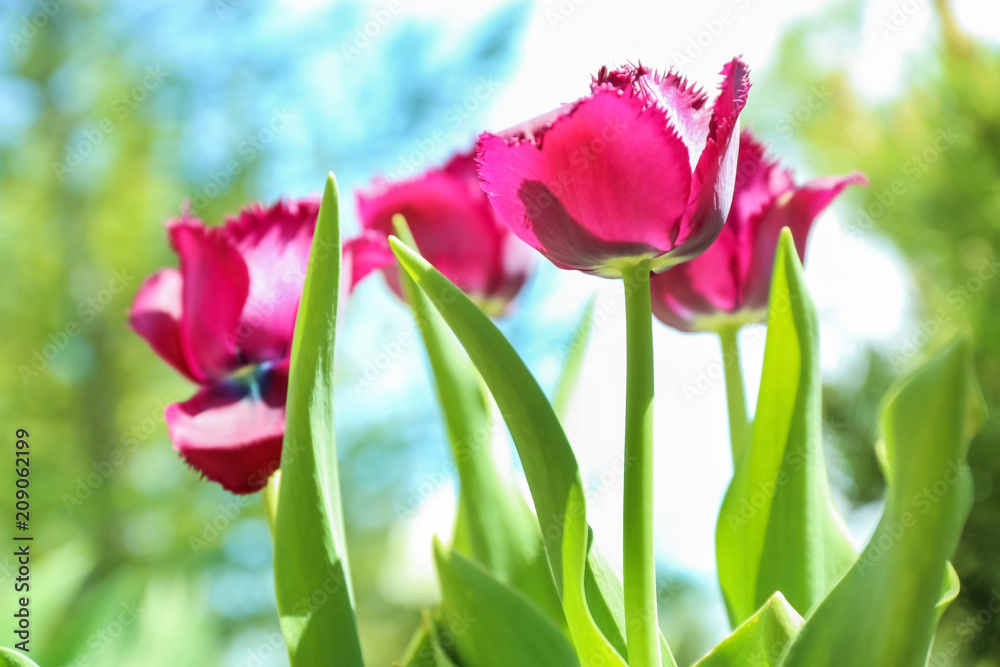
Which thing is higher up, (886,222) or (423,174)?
(423,174)

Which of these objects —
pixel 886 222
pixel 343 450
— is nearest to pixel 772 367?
pixel 886 222

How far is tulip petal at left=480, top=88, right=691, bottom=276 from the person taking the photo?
0.50 ft

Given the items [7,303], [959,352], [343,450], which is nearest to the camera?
[959,352]

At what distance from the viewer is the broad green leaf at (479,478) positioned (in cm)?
22

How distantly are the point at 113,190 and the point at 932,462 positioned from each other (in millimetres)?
2886

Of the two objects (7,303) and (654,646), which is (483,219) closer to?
(654,646)

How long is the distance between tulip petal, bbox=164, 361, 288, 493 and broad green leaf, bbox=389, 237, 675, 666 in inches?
2.3

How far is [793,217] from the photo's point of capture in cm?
24

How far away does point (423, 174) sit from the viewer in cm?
29
